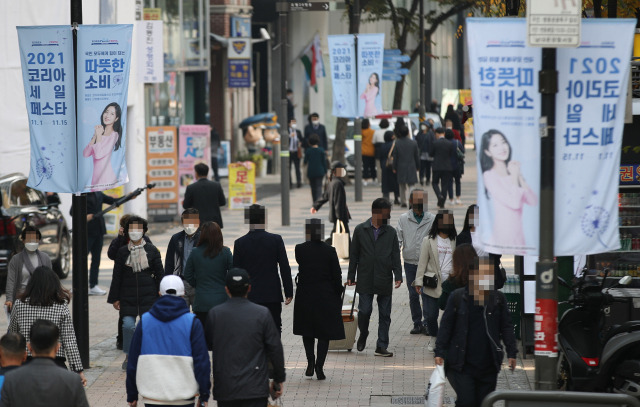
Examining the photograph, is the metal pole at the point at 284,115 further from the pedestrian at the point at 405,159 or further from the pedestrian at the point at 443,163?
the pedestrian at the point at 443,163

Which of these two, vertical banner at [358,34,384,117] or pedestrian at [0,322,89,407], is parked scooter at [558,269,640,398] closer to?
pedestrian at [0,322,89,407]

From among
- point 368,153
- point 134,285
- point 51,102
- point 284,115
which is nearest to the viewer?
point 134,285

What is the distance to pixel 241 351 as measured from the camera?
7.57m

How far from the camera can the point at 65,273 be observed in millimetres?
18344

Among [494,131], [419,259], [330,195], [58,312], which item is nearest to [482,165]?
[494,131]

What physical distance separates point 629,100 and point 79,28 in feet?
17.1

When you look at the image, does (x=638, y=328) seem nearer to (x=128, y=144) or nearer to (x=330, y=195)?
(x=330, y=195)

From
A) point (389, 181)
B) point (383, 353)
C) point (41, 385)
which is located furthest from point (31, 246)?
point (389, 181)

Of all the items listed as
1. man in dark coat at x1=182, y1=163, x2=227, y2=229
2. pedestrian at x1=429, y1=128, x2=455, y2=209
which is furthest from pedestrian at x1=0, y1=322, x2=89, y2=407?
pedestrian at x1=429, y1=128, x2=455, y2=209

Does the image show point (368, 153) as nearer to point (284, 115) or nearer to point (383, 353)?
point (284, 115)

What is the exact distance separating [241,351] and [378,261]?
4.66m

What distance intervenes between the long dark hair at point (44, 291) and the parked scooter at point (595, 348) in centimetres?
402

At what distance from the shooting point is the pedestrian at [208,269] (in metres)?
10.4

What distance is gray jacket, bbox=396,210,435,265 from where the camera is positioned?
13023 mm
